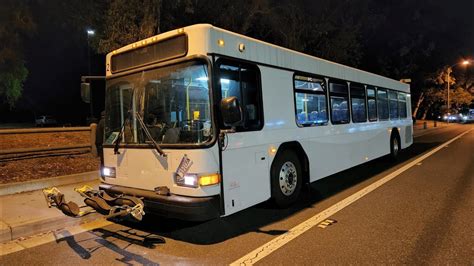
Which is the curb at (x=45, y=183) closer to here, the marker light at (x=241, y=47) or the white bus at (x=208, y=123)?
the white bus at (x=208, y=123)

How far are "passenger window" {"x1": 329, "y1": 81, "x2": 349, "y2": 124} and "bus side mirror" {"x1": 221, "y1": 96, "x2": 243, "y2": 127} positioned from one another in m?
4.11

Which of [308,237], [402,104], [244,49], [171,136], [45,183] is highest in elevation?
[244,49]

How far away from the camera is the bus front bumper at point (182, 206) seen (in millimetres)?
4699

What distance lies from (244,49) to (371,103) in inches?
247

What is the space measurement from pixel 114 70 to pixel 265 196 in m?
3.12

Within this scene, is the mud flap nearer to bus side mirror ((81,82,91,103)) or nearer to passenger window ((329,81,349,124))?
bus side mirror ((81,82,91,103))

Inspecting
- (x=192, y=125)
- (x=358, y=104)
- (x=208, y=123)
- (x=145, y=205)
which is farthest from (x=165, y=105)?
(x=358, y=104)

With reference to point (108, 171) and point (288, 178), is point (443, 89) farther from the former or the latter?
point (108, 171)

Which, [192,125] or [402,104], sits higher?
[402,104]

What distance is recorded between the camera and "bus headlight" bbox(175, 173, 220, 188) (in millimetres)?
4750

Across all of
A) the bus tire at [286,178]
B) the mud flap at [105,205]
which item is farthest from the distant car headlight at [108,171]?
the bus tire at [286,178]

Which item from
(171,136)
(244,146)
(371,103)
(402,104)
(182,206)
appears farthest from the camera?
(402,104)

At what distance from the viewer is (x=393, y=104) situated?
12727mm

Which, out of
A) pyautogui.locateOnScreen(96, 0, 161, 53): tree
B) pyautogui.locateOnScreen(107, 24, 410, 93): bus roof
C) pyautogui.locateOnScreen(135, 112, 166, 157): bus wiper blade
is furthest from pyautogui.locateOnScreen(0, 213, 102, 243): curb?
pyautogui.locateOnScreen(96, 0, 161, 53): tree
